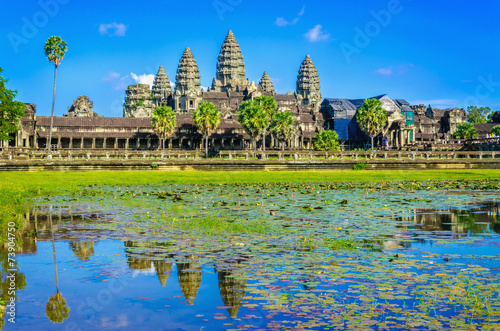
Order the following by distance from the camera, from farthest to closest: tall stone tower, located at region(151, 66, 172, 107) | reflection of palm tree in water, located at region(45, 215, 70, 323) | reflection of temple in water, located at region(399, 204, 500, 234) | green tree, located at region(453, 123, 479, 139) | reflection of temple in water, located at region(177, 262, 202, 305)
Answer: tall stone tower, located at region(151, 66, 172, 107)
green tree, located at region(453, 123, 479, 139)
reflection of temple in water, located at region(399, 204, 500, 234)
reflection of temple in water, located at region(177, 262, 202, 305)
reflection of palm tree in water, located at region(45, 215, 70, 323)

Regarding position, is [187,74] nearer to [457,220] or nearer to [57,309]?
[457,220]

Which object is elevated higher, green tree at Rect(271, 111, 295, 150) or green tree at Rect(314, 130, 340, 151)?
green tree at Rect(271, 111, 295, 150)

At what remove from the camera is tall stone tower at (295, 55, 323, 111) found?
570 ft

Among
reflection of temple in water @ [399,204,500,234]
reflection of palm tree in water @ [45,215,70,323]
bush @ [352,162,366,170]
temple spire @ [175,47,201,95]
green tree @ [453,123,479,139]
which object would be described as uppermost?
temple spire @ [175,47,201,95]

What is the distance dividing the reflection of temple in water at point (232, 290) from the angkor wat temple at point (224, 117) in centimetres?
8744

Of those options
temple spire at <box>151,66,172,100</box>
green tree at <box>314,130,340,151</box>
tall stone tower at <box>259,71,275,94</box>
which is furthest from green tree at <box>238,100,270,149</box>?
temple spire at <box>151,66,172,100</box>

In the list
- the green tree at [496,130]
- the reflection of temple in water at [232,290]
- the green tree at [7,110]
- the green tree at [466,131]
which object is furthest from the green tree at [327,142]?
the reflection of temple in water at [232,290]

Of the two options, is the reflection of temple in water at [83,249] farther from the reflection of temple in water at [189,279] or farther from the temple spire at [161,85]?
the temple spire at [161,85]

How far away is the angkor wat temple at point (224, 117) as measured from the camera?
335ft

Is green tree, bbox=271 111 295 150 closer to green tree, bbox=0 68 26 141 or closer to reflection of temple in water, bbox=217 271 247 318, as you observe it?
green tree, bbox=0 68 26 141

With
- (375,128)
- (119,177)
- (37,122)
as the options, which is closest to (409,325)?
(119,177)

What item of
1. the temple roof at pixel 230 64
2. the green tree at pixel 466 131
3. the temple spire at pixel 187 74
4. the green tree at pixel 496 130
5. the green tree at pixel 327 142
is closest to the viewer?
the green tree at pixel 327 142

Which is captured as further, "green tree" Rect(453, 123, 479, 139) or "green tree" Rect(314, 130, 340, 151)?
"green tree" Rect(453, 123, 479, 139)

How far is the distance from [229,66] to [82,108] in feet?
148
